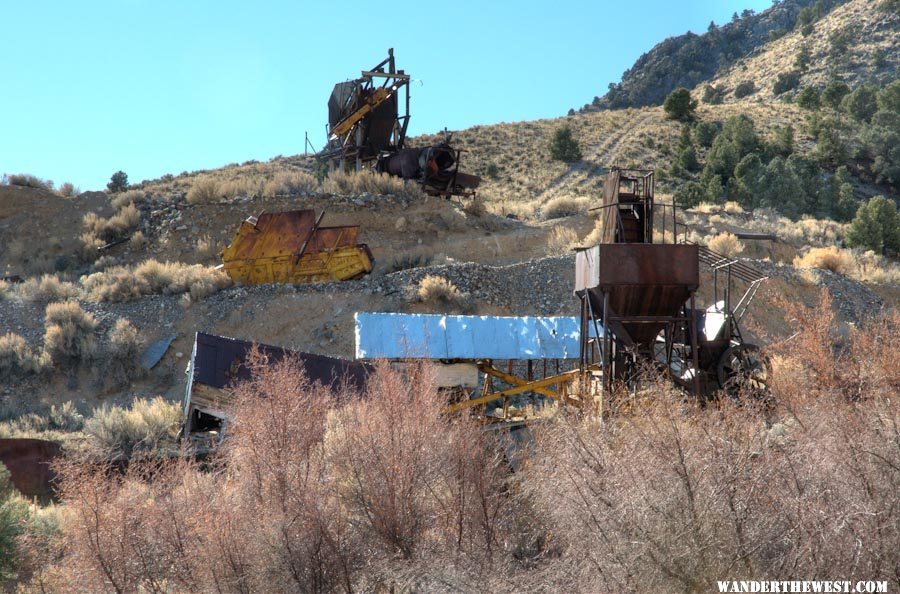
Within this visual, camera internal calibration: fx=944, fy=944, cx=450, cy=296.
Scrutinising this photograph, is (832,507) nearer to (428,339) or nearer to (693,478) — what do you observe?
(693,478)

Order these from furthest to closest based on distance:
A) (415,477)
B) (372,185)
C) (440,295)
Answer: (372,185) < (440,295) < (415,477)

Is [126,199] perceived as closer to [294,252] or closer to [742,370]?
[294,252]

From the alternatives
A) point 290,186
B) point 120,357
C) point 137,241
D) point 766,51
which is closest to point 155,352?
point 120,357

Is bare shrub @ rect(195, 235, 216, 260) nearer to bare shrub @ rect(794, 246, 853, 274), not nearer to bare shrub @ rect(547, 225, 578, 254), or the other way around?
bare shrub @ rect(547, 225, 578, 254)

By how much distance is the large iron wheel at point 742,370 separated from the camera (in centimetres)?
1653

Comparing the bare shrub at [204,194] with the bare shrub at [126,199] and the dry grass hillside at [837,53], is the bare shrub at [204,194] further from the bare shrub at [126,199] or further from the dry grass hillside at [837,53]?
the dry grass hillside at [837,53]

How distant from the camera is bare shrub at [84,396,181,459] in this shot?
1723 cm

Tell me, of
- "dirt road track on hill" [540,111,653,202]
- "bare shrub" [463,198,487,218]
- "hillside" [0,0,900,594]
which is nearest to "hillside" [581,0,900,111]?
"dirt road track on hill" [540,111,653,202]

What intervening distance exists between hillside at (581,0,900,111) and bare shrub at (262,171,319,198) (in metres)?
45.3

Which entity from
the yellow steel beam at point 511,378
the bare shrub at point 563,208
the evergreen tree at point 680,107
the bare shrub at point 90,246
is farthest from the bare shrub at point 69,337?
the evergreen tree at point 680,107

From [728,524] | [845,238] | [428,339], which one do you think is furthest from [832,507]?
[845,238]

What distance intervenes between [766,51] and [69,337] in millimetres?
76555

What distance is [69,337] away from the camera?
23.6 meters

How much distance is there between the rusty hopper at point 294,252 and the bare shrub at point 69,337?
15.1 ft
